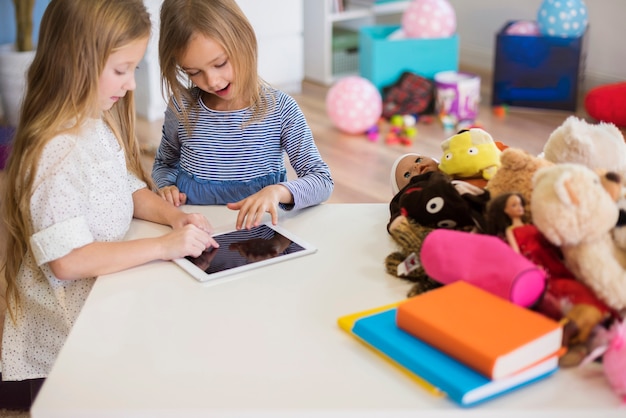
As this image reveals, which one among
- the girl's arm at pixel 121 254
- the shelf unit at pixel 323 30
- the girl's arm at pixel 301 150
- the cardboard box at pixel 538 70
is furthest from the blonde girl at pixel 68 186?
the shelf unit at pixel 323 30

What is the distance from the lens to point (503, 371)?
0.76 metres

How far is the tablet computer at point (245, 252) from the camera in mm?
1076

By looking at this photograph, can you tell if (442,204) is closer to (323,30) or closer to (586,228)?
(586,228)

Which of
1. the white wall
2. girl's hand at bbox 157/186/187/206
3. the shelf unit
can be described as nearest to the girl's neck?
girl's hand at bbox 157/186/187/206

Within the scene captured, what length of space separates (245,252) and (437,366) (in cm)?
43

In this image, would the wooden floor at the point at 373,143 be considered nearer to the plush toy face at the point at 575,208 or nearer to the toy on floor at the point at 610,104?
the toy on floor at the point at 610,104

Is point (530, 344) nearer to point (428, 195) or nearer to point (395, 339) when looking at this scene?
point (395, 339)

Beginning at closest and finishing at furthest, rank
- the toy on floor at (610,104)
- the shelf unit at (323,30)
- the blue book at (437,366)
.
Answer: the blue book at (437,366)
the toy on floor at (610,104)
the shelf unit at (323,30)

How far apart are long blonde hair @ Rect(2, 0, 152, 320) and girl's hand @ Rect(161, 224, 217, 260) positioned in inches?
7.6

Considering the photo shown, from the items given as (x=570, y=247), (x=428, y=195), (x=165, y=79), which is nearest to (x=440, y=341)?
(x=570, y=247)

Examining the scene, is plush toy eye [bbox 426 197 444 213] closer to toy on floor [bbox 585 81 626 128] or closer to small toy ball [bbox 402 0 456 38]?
toy on floor [bbox 585 81 626 128]

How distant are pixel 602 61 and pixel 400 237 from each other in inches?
110

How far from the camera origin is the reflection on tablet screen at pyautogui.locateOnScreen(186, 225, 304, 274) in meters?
1.10

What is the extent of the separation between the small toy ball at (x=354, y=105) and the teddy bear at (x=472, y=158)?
6.36ft
